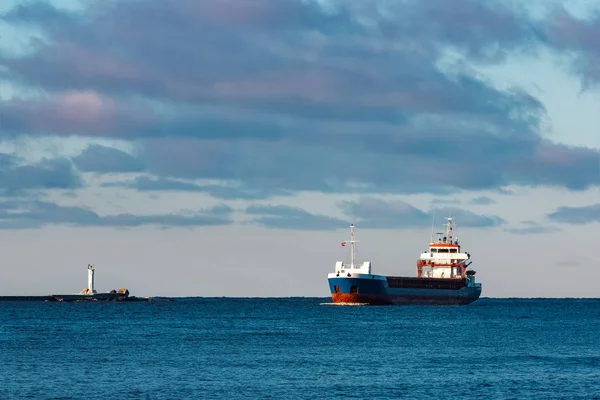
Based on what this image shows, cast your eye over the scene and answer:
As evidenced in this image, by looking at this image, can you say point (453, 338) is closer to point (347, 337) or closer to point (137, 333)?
point (347, 337)

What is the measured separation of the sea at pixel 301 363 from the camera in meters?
64.2

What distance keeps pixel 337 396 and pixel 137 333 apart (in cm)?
6511

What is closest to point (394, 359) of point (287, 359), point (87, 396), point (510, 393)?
point (287, 359)

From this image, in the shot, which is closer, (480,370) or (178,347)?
(480,370)

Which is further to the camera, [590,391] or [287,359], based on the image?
[287,359]

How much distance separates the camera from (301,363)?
81.6 metres

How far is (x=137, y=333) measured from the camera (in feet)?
403

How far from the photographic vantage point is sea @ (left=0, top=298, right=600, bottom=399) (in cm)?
6425

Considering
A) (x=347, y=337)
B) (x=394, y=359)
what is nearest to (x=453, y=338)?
(x=347, y=337)

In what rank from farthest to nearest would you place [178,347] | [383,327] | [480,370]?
[383,327]
[178,347]
[480,370]

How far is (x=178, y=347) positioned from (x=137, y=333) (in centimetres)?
2552

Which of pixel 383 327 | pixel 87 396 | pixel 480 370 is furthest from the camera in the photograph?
pixel 383 327

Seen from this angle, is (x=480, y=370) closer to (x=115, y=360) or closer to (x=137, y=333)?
(x=115, y=360)

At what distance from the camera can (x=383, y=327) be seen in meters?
132
